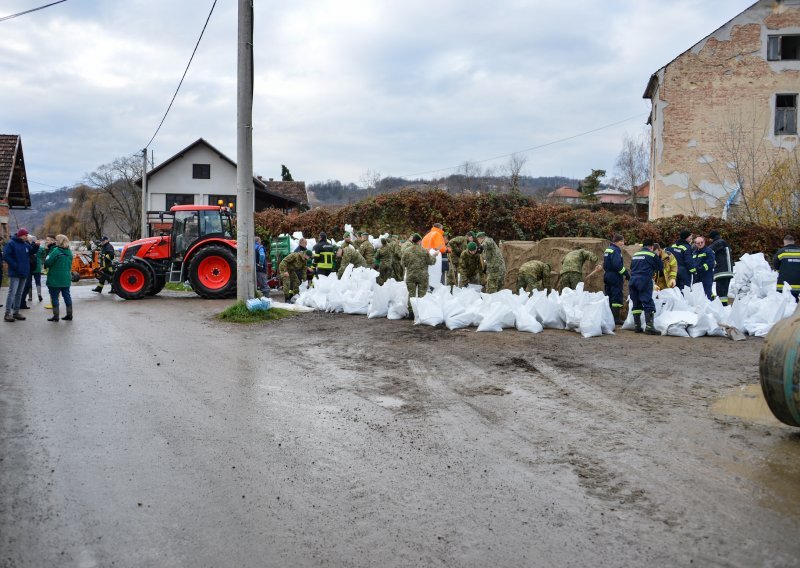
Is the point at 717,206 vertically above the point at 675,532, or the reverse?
the point at 717,206

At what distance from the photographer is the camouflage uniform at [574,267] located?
470 inches

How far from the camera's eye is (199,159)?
4419 cm

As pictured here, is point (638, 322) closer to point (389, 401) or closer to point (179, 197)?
point (389, 401)

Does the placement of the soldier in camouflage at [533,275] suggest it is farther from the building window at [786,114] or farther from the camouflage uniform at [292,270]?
the building window at [786,114]

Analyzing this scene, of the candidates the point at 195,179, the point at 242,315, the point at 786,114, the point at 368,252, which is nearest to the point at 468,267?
the point at 368,252

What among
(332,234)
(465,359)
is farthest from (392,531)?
(332,234)

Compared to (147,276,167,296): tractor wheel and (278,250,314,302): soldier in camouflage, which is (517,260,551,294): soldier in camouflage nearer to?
(278,250,314,302): soldier in camouflage

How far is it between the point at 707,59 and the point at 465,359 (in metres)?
21.3

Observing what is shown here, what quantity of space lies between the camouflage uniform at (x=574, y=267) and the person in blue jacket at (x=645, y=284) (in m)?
1.45

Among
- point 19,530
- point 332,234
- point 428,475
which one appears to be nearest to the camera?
point 19,530

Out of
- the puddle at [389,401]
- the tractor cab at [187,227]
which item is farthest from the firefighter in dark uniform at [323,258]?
the puddle at [389,401]

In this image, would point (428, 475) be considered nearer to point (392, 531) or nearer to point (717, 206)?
point (392, 531)

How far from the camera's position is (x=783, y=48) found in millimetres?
23812

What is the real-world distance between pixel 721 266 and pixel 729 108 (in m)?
13.3
